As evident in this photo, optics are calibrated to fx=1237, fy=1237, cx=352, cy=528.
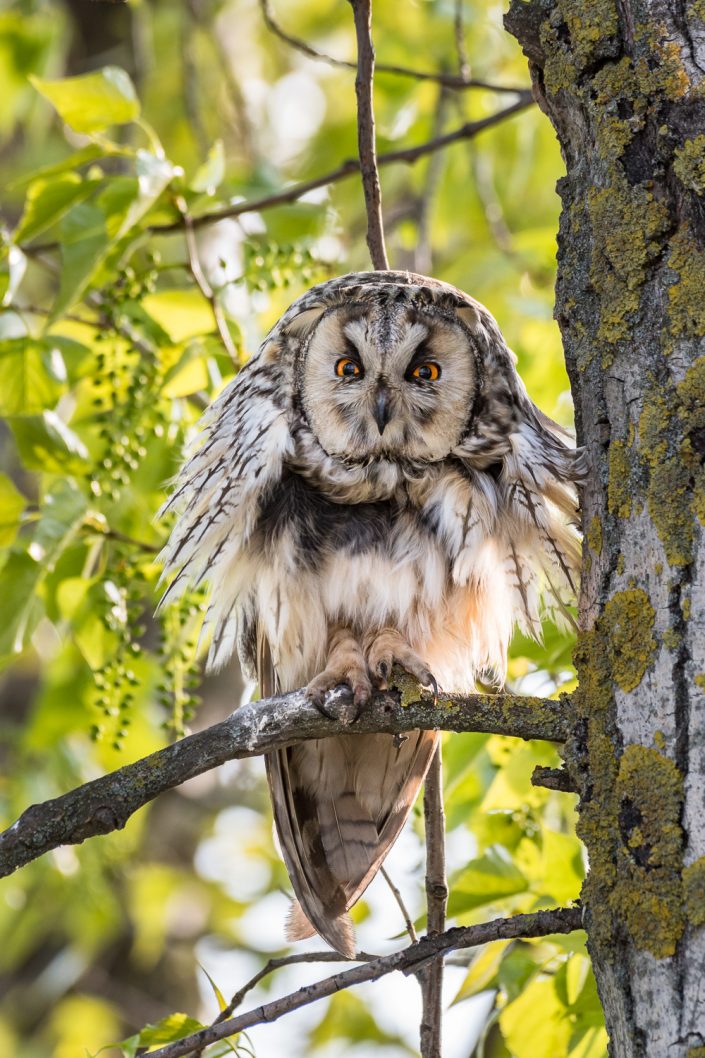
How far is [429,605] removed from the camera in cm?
229

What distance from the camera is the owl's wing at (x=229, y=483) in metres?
2.29

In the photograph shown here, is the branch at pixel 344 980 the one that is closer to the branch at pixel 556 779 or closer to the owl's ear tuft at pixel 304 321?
the branch at pixel 556 779

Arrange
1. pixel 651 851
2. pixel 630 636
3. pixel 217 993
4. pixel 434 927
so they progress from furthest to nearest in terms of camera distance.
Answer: pixel 434 927 → pixel 217 993 → pixel 630 636 → pixel 651 851

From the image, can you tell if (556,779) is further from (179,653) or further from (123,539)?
(123,539)

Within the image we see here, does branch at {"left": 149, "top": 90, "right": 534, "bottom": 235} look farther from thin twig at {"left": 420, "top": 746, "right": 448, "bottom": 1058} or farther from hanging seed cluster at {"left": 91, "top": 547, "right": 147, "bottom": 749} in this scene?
thin twig at {"left": 420, "top": 746, "right": 448, "bottom": 1058}

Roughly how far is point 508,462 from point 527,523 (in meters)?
0.11

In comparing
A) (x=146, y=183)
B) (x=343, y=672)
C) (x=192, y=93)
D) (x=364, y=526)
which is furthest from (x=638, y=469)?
(x=192, y=93)

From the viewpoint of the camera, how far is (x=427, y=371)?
2432 millimetres

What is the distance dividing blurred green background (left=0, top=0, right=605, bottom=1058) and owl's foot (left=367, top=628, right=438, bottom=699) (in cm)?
35

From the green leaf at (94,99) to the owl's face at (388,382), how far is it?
0.57 meters

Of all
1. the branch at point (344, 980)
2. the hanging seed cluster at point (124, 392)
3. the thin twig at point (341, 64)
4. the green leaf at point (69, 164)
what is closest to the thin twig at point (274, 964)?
the branch at point (344, 980)

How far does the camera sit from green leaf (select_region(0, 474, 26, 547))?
2.41 metres

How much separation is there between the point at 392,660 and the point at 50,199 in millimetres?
1150

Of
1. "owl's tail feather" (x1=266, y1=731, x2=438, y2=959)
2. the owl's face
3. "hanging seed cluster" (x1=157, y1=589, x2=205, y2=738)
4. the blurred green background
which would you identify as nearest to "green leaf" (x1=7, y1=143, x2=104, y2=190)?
the blurred green background
